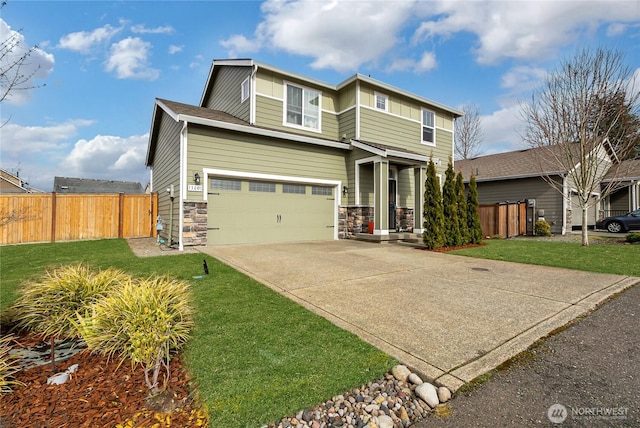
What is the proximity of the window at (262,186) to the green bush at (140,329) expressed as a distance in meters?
7.67

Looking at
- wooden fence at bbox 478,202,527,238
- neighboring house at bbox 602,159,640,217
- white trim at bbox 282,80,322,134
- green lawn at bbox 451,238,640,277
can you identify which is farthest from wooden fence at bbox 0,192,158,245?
neighboring house at bbox 602,159,640,217

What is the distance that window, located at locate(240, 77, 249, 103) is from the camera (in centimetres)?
1130

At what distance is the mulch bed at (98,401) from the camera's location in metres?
1.91

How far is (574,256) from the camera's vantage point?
7641mm

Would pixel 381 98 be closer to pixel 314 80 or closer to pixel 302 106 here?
pixel 314 80

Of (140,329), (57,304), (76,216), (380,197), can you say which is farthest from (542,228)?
(76,216)

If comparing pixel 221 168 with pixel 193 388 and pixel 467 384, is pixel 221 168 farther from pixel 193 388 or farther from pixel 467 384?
pixel 467 384

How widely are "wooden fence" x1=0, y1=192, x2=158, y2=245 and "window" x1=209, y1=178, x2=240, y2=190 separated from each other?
4.70 m

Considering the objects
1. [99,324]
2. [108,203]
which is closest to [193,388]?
[99,324]

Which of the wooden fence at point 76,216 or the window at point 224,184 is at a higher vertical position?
the window at point 224,184

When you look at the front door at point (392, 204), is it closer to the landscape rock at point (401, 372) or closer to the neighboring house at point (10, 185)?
the landscape rock at point (401, 372)

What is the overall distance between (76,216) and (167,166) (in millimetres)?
3666

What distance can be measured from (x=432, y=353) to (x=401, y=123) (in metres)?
12.9

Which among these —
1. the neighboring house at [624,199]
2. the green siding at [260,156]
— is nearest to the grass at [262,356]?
the green siding at [260,156]
